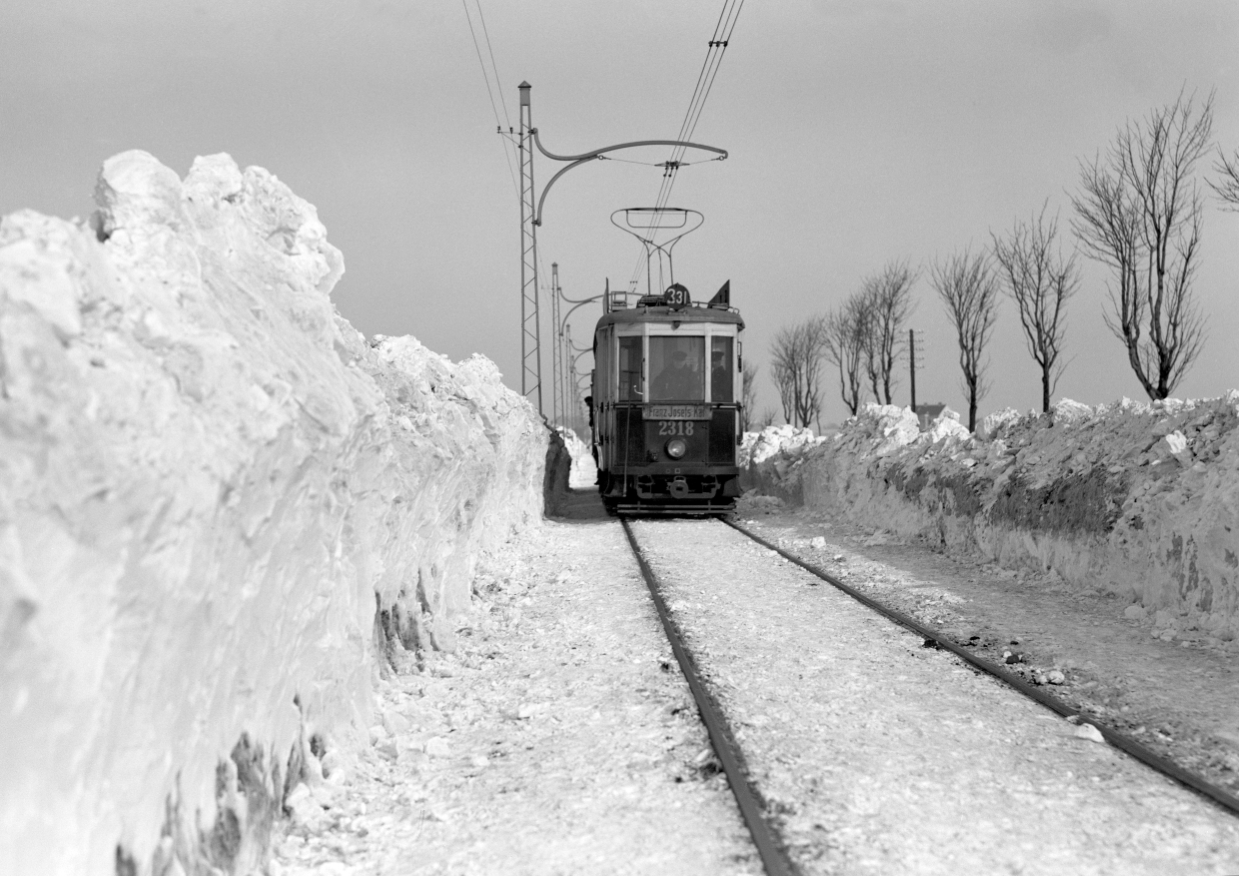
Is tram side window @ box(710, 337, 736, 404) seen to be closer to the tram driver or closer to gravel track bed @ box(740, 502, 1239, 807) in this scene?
the tram driver

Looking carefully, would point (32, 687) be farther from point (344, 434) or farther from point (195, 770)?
point (344, 434)

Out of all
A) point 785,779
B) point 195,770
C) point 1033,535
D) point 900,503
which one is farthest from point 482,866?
point 900,503

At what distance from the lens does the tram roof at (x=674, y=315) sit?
53.9ft

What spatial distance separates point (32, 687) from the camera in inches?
94.0

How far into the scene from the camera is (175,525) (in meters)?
2.92

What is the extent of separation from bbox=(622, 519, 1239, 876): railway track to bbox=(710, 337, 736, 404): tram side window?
8.57 m

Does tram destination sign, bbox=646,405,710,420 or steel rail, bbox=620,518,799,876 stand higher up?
tram destination sign, bbox=646,405,710,420

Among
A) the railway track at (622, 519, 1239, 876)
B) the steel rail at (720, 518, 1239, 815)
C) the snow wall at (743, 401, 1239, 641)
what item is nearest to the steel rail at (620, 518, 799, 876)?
the railway track at (622, 519, 1239, 876)

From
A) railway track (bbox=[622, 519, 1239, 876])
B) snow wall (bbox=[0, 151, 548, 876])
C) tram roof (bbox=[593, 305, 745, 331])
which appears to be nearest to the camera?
snow wall (bbox=[0, 151, 548, 876])

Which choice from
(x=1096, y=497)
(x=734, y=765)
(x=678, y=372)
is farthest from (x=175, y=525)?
(x=678, y=372)

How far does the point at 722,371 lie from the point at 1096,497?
7.52 metres

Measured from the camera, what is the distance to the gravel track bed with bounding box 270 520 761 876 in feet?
12.7

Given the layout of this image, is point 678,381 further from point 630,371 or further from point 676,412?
point 630,371

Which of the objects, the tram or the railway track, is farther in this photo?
the tram
